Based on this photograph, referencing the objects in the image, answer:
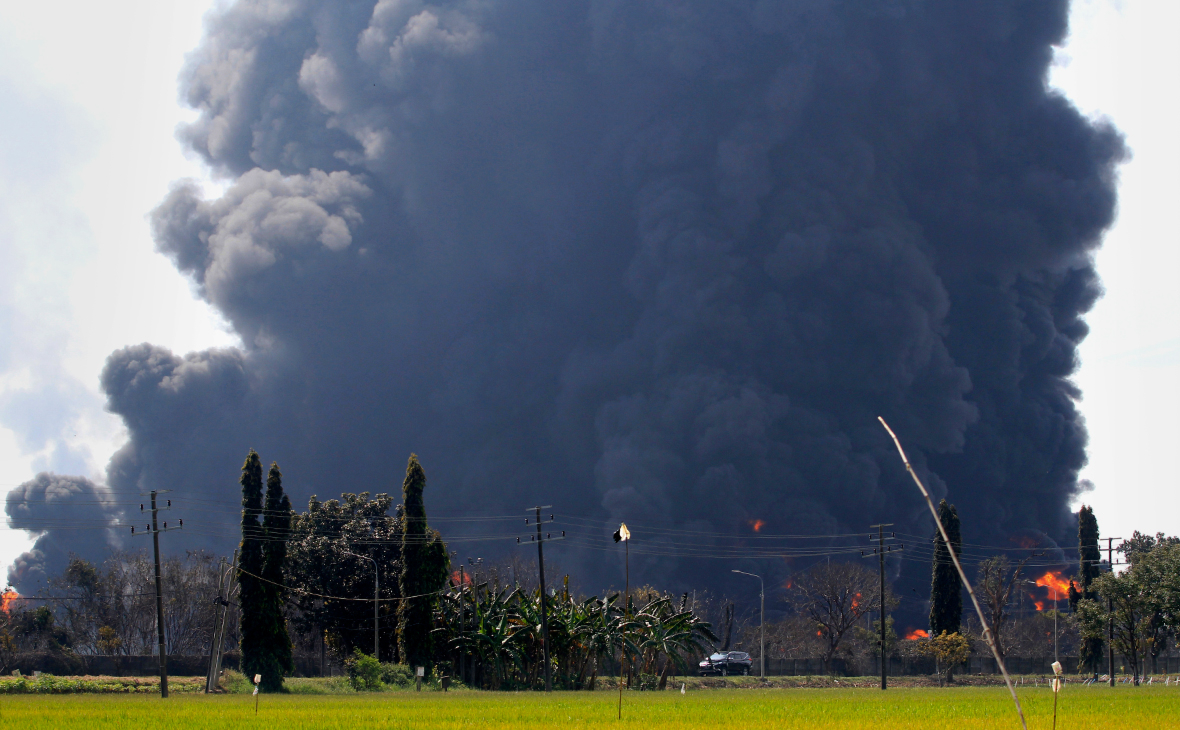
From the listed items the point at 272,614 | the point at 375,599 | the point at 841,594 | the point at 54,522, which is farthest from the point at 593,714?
the point at 54,522

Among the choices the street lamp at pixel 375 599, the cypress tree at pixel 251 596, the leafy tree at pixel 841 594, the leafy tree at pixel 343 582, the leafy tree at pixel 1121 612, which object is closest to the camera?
the cypress tree at pixel 251 596

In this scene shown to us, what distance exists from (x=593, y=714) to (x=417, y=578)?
2656 centimetres

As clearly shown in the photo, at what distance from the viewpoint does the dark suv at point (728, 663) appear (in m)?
69.6

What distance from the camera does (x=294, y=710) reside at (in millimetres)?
30594

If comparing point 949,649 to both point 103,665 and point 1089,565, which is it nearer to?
point 1089,565

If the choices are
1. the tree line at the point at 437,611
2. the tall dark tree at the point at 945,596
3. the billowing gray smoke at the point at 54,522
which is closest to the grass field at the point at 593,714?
the tree line at the point at 437,611

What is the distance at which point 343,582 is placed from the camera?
65875 millimetres

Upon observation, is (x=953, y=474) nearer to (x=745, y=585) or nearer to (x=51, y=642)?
(x=745, y=585)

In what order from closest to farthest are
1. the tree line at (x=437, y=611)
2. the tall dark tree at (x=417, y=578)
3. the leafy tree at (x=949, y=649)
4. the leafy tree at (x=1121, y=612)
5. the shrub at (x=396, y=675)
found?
the shrub at (x=396, y=675) → the tree line at (x=437, y=611) → the tall dark tree at (x=417, y=578) → the leafy tree at (x=1121, y=612) → the leafy tree at (x=949, y=649)

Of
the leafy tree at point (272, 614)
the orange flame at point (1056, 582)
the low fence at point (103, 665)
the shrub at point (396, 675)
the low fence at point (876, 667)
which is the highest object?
the leafy tree at point (272, 614)

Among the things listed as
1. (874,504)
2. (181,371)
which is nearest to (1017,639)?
(874,504)

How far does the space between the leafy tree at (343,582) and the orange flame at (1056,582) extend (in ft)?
239

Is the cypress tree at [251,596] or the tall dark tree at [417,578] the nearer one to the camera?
the cypress tree at [251,596]

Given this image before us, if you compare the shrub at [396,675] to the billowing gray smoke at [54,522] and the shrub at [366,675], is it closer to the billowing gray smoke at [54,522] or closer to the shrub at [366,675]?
the shrub at [366,675]
